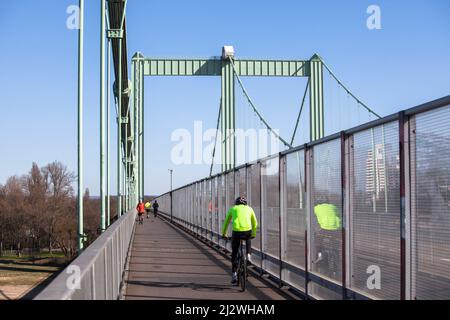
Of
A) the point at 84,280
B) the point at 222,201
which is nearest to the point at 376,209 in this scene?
the point at 84,280

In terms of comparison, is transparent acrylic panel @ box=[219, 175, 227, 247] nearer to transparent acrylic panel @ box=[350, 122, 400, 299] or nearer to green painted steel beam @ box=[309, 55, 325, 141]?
transparent acrylic panel @ box=[350, 122, 400, 299]

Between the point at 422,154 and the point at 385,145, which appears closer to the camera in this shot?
the point at 422,154

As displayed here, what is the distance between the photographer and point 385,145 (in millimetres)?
5676

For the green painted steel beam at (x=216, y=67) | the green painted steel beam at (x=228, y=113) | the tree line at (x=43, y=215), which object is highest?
the green painted steel beam at (x=216, y=67)

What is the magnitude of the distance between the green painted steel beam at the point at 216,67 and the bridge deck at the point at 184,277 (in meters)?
34.6

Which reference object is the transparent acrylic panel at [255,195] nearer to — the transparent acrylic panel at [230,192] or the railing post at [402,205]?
the transparent acrylic panel at [230,192]

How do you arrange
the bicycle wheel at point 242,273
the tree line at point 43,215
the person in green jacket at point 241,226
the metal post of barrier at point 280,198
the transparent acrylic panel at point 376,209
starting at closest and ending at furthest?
the transparent acrylic panel at point 376,209
the bicycle wheel at point 242,273
the person in green jacket at point 241,226
the metal post of barrier at point 280,198
the tree line at point 43,215

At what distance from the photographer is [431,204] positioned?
4832 mm

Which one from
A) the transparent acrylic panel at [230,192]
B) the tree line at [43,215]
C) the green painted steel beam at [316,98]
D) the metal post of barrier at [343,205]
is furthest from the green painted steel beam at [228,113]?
the metal post of barrier at [343,205]

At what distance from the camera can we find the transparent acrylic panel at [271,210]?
9977 millimetres

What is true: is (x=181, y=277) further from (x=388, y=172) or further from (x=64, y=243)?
(x=64, y=243)

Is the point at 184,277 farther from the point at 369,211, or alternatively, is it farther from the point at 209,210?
the point at 209,210
